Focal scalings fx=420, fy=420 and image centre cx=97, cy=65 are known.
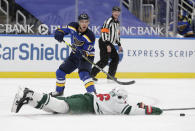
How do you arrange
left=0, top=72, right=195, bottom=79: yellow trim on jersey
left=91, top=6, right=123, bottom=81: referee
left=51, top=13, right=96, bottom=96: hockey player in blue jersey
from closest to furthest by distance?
left=51, top=13, right=96, bottom=96: hockey player in blue jersey → left=91, top=6, right=123, bottom=81: referee → left=0, top=72, right=195, bottom=79: yellow trim on jersey

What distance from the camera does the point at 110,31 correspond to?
6453 millimetres

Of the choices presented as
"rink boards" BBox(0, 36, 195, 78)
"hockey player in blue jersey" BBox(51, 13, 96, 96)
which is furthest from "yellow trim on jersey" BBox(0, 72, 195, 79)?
"hockey player in blue jersey" BBox(51, 13, 96, 96)

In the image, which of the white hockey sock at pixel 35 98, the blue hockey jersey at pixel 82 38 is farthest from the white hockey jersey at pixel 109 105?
the blue hockey jersey at pixel 82 38

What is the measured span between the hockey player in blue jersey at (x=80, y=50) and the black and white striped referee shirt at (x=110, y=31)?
206 cm

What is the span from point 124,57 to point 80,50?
10.2 ft

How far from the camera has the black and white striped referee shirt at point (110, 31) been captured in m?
6.40

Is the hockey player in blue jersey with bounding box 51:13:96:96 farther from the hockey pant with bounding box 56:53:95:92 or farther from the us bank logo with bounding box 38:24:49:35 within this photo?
the us bank logo with bounding box 38:24:49:35

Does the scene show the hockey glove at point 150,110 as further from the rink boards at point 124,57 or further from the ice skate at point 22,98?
the rink boards at point 124,57

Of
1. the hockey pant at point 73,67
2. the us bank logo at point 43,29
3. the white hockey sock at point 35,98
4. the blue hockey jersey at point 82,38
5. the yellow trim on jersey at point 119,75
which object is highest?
the us bank logo at point 43,29

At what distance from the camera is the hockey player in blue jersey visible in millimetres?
4133

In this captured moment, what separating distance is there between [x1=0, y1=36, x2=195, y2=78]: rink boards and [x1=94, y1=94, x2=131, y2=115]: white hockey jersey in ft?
13.3

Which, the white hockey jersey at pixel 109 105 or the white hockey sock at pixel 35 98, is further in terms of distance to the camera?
the white hockey jersey at pixel 109 105

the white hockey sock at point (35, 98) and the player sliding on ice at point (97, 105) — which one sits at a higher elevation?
the white hockey sock at point (35, 98)

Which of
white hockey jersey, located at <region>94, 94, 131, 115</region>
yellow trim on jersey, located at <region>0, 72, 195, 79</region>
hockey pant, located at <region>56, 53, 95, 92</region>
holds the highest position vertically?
hockey pant, located at <region>56, 53, 95, 92</region>
